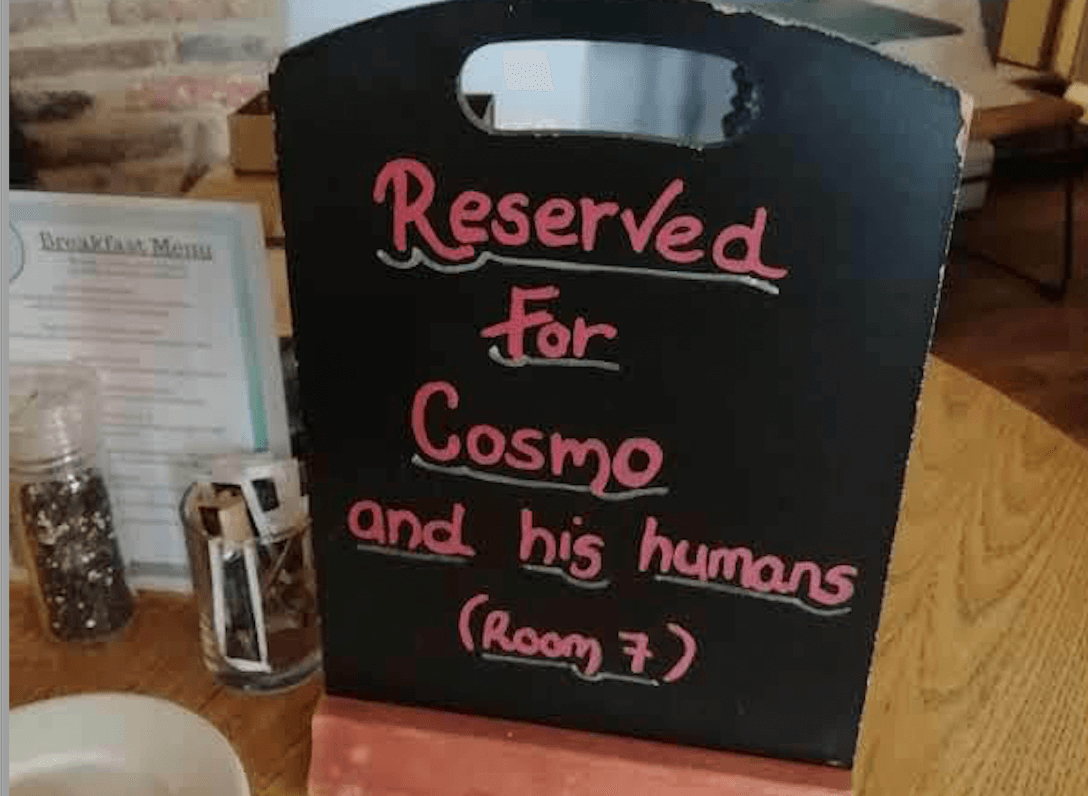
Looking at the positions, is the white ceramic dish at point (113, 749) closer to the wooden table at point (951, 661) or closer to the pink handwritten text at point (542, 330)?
the wooden table at point (951, 661)

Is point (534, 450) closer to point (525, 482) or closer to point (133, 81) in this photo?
point (525, 482)

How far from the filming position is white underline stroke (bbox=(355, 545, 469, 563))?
2.15 ft

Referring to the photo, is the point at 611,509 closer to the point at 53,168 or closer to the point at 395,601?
the point at 395,601

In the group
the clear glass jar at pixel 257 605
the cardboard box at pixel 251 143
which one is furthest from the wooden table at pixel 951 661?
the cardboard box at pixel 251 143

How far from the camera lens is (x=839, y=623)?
24.9 inches

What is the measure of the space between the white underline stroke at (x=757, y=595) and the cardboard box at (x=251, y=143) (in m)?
0.81

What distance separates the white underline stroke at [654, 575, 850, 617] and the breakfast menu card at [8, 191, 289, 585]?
28 centimetres

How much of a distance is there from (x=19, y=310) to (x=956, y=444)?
722mm

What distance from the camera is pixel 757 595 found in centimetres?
63

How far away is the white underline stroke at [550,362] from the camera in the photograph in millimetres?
590

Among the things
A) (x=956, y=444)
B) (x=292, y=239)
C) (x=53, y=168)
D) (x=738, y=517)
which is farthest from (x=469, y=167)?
(x=53, y=168)

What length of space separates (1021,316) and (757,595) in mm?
3146

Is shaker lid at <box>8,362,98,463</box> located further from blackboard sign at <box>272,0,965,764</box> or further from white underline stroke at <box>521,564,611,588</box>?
white underline stroke at <box>521,564,611,588</box>

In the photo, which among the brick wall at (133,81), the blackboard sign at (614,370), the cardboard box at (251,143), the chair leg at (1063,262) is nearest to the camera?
the blackboard sign at (614,370)
